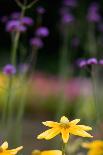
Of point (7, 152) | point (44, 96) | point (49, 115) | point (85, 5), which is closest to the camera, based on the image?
point (7, 152)

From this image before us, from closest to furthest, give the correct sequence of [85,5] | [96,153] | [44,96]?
[96,153] < [44,96] < [85,5]

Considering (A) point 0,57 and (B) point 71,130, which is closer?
(B) point 71,130

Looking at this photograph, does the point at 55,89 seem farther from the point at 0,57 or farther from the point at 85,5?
the point at 0,57

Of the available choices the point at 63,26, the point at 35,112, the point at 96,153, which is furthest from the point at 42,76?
the point at 96,153

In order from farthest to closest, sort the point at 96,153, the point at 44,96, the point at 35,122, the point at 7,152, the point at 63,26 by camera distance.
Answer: the point at 44,96 < the point at 35,122 < the point at 63,26 < the point at 96,153 < the point at 7,152

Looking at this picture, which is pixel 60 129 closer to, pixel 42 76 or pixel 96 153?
pixel 96 153

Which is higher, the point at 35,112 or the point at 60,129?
the point at 35,112

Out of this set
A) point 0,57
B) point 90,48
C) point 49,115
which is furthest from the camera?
point 0,57

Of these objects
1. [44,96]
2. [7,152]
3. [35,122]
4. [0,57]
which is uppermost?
[0,57]

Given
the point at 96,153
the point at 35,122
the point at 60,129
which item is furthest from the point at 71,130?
the point at 35,122
